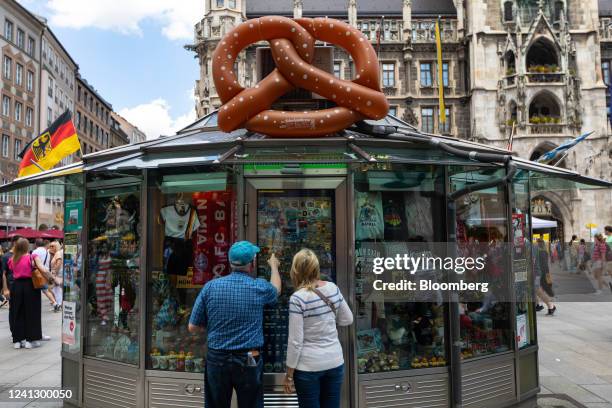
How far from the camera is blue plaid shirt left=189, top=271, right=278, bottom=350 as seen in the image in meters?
3.58

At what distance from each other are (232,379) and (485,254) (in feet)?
11.0

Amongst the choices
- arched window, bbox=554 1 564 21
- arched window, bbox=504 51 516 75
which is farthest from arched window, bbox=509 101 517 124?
arched window, bbox=554 1 564 21

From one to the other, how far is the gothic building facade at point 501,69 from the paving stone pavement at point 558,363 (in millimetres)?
26801

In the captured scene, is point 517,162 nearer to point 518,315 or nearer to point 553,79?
point 518,315

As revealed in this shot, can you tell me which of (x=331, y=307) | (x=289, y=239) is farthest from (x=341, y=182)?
(x=331, y=307)

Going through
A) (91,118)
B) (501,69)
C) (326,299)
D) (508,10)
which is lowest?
(326,299)

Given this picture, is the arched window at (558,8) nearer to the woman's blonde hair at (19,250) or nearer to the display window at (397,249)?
the display window at (397,249)

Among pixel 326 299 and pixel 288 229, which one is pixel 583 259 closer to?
pixel 288 229

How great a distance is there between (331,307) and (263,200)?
170cm

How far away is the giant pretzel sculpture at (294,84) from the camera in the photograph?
195 inches

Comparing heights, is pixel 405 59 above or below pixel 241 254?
above

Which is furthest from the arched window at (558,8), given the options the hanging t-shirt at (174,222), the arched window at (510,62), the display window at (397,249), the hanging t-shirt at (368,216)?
the hanging t-shirt at (174,222)

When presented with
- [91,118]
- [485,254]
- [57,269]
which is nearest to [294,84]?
[485,254]

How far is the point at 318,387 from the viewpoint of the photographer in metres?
3.61
